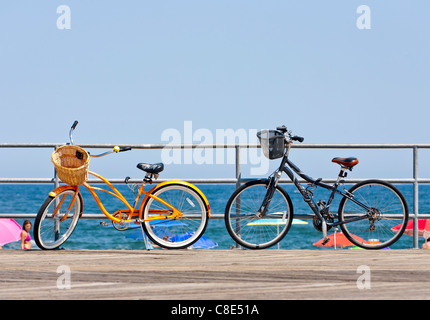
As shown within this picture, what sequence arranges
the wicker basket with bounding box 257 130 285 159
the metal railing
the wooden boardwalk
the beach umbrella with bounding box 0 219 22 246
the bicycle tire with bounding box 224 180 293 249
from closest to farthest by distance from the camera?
the wooden boardwalk < the wicker basket with bounding box 257 130 285 159 < the bicycle tire with bounding box 224 180 293 249 < the metal railing < the beach umbrella with bounding box 0 219 22 246

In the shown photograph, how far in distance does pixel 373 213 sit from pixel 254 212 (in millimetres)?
1008

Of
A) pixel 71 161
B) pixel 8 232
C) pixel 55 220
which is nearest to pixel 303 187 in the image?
pixel 71 161

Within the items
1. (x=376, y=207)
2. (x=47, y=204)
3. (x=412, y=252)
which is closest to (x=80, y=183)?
(x=47, y=204)

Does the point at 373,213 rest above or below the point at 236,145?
below

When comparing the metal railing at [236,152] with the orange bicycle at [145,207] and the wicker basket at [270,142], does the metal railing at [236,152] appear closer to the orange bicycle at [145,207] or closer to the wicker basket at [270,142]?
the orange bicycle at [145,207]

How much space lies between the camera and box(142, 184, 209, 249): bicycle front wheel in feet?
17.0

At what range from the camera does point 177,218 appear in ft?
17.1

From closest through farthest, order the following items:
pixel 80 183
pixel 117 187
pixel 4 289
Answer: pixel 4 289
pixel 80 183
pixel 117 187

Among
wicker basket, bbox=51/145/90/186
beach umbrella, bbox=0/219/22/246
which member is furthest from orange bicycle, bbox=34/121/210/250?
beach umbrella, bbox=0/219/22/246

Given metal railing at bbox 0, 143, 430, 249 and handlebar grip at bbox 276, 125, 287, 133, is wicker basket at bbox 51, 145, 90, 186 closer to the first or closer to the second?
metal railing at bbox 0, 143, 430, 249

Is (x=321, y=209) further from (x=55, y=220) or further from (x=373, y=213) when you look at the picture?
(x=55, y=220)

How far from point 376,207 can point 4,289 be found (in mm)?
3114

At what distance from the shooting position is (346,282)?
12.7ft
